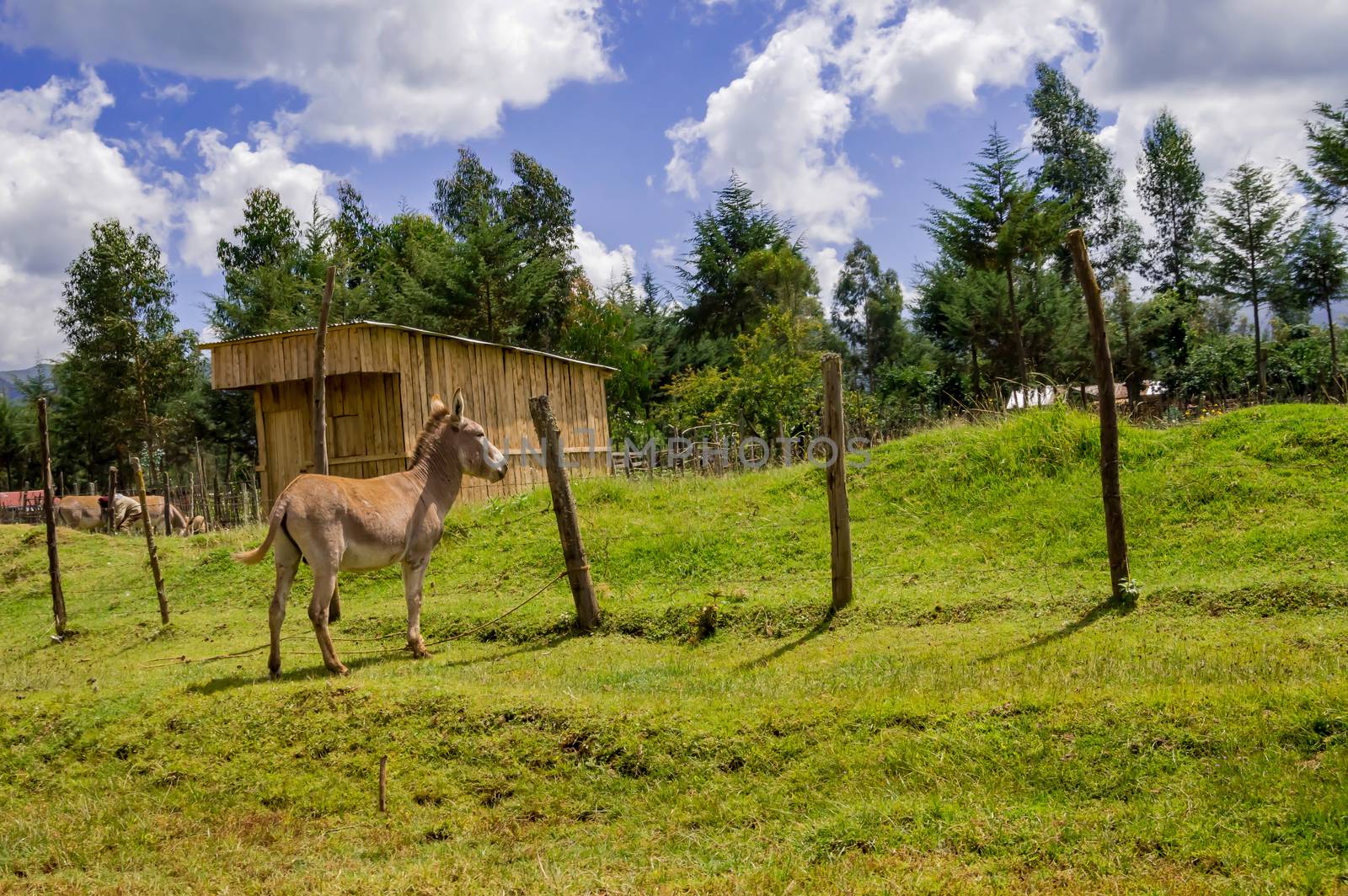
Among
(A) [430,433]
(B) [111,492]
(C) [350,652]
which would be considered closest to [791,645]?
(A) [430,433]

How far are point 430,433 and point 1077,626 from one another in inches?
290

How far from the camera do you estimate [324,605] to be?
9156mm

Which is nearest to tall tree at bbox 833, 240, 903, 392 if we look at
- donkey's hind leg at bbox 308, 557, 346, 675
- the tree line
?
the tree line

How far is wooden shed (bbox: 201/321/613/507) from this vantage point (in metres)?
20.3

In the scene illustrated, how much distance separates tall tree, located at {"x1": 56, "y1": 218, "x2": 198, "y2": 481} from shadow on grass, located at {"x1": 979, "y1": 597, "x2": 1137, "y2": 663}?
3622cm

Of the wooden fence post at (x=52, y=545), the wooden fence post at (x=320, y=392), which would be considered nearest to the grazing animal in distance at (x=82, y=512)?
the wooden fence post at (x=52, y=545)

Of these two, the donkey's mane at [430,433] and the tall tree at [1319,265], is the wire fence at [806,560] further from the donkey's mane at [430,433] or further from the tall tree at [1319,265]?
the tall tree at [1319,265]

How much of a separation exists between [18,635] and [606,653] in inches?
392

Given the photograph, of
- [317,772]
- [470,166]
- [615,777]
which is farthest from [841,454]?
[470,166]

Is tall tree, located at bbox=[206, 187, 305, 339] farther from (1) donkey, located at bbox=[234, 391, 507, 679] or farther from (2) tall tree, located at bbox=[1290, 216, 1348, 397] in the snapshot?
(2) tall tree, located at bbox=[1290, 216, 1348, 397]

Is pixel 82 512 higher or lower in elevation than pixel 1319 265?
lower

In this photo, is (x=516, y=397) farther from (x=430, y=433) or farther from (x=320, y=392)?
(x=430, y=433)

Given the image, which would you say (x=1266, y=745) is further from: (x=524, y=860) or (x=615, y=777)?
(x=524, y=860)

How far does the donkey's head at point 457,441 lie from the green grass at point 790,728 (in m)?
2.01
